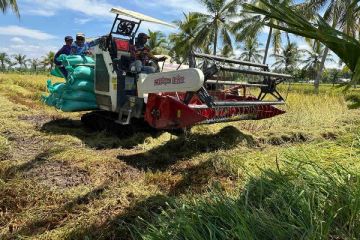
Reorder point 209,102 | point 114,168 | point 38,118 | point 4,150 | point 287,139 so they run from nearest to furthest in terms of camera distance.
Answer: point 114,168
point 209,102
point 4,150
point 287,139
point 38,118

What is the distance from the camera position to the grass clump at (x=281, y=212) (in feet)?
8.08

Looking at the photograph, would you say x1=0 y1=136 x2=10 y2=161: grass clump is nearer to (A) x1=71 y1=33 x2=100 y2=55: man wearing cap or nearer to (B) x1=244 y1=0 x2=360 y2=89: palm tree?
(A) x1=71 y1=33 x2=100 y2=55: man wearing cap

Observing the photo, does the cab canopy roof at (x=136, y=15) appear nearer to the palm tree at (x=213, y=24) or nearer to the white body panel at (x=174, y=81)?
the white body panel at (x=174, y=81)

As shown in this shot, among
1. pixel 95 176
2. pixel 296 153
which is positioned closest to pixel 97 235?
pixel 95 176

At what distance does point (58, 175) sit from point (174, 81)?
2.05 meters

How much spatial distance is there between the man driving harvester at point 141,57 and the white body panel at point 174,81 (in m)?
0.45

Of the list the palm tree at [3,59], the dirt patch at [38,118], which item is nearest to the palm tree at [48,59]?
the palm tree at [3,59]

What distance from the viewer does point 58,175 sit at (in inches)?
193

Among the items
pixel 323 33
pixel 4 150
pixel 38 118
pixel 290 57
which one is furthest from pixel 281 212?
pixel 290 57

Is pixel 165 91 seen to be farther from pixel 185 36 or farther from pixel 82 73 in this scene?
pixel 185 36

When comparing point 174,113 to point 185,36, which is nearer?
point 174,113

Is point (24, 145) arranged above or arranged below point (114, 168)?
below

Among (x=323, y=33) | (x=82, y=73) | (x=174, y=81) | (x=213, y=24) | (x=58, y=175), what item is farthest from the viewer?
(x=213, y=24)

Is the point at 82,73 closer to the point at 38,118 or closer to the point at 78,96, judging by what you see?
the point at 78,96
